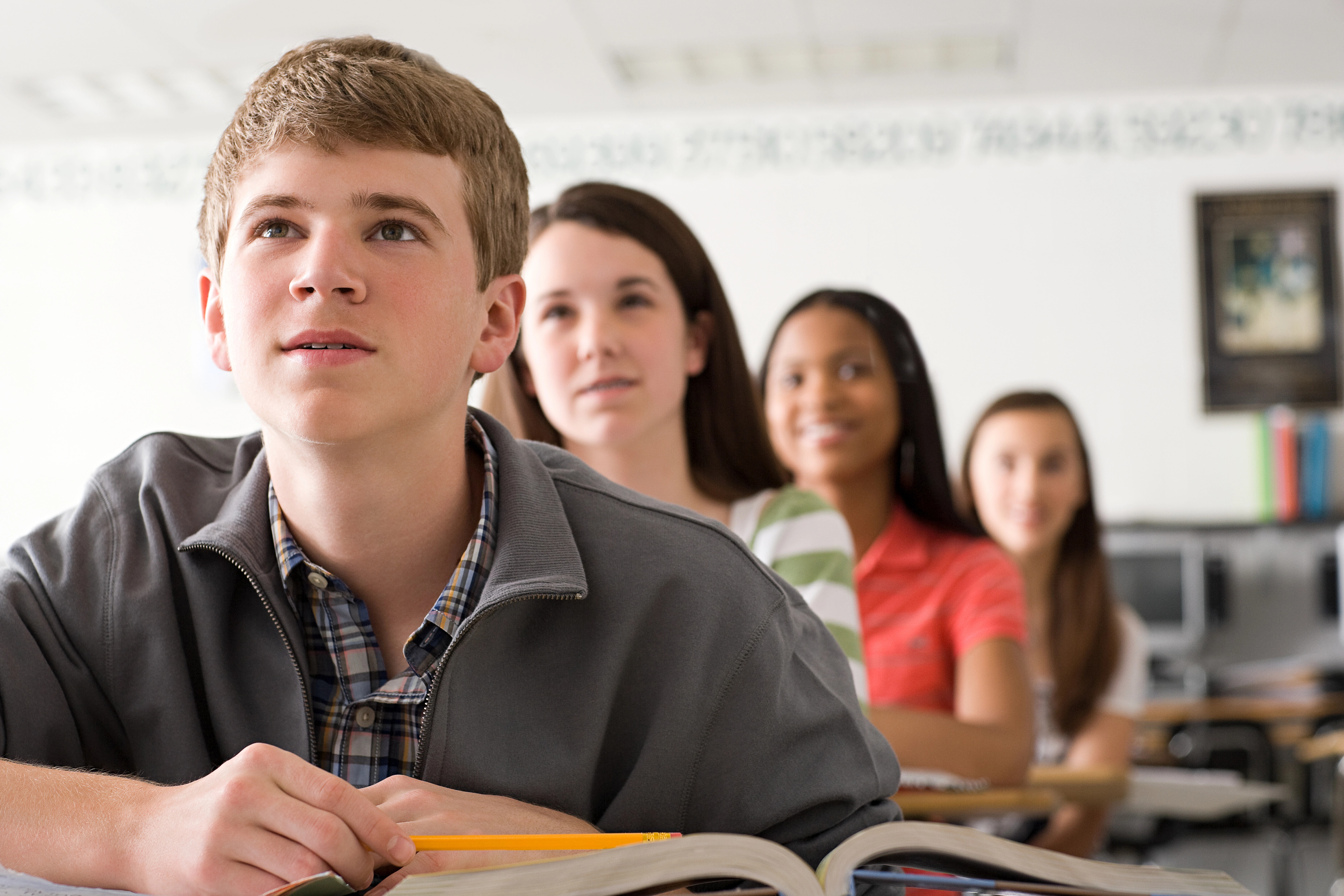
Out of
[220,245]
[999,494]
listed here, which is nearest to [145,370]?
[999,494]

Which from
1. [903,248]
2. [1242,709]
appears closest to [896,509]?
[1242,709]

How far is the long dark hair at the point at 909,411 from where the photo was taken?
2.03 metres

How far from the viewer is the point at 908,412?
6.78ft

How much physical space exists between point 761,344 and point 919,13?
1484 mm

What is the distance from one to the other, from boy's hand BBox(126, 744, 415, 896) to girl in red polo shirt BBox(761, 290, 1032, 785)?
1256mm

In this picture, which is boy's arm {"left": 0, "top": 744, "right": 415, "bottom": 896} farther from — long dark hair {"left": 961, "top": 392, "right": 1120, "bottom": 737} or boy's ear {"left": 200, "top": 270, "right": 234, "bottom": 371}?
long dark hair {"left": 961, "top": 392, "right": 1120, "bottom": 737}

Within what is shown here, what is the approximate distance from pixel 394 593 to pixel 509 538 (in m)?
0.14

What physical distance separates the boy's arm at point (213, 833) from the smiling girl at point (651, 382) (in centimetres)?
→ 85

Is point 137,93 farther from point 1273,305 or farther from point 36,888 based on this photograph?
point 36,888

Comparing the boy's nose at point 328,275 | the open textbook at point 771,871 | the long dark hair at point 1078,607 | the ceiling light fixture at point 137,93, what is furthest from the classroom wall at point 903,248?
the open textbook at point 771,871

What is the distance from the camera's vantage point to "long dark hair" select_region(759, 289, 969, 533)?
2.03 m

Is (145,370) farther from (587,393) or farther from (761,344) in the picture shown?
(587,393)

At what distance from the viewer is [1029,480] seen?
276cm

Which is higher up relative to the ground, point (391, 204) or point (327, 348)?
point (391, 204)
